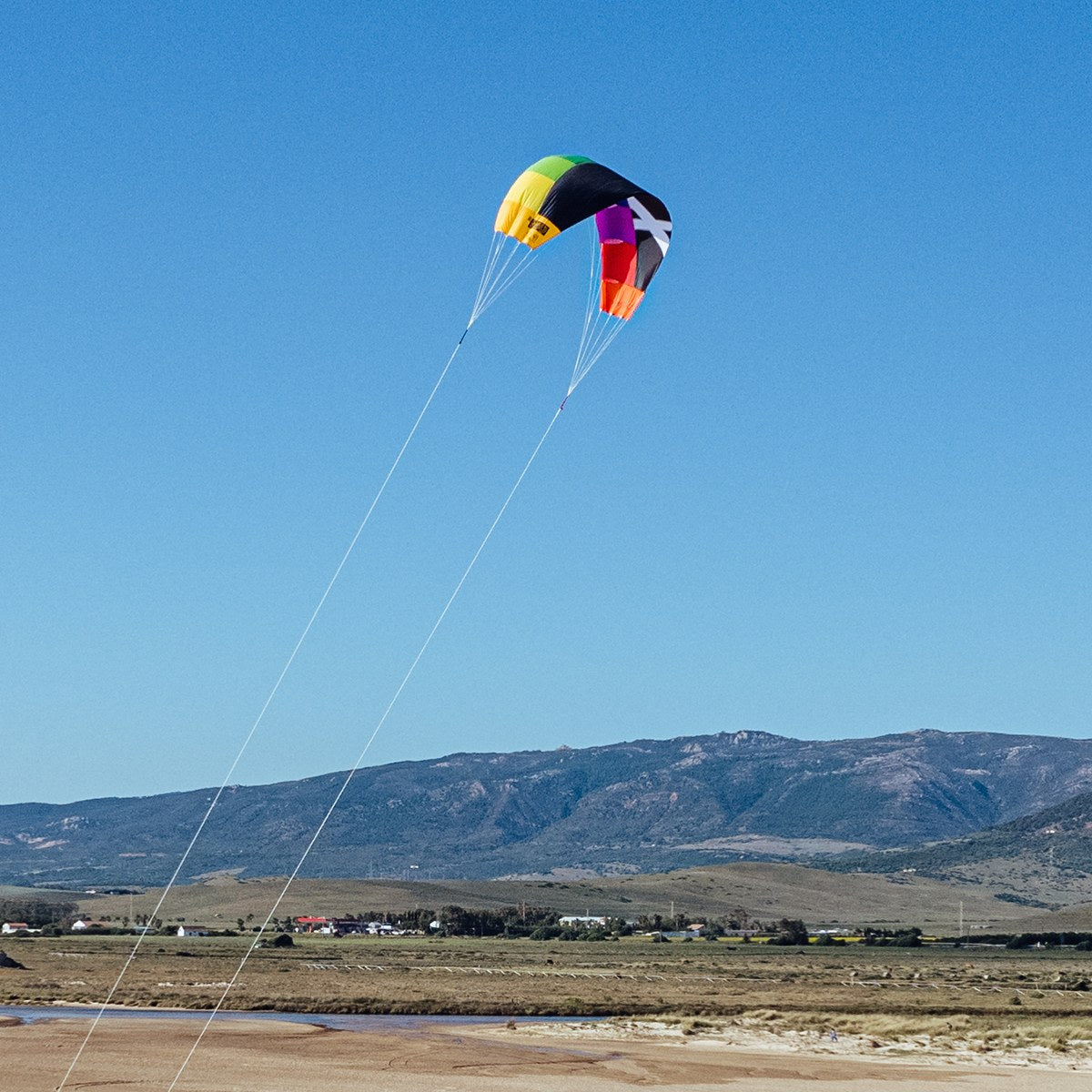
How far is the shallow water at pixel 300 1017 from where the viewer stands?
179ft

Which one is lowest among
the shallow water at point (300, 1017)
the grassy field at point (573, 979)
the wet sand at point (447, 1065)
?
the wet sand at point (447, 1065)

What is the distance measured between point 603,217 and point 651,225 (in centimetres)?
100

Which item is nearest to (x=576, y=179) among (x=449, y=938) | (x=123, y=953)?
(x=123, y=953)

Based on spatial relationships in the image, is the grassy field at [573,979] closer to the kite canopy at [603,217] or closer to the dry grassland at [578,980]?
the dry grassland at [578,980]

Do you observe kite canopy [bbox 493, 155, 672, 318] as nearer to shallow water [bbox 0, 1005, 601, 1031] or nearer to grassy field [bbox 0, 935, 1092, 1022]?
shallow water [bbox 0, 1005, 601, 1031]

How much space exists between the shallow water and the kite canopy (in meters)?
27.3

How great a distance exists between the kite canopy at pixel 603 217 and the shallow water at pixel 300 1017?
89.6ft

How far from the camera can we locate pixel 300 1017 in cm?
5659

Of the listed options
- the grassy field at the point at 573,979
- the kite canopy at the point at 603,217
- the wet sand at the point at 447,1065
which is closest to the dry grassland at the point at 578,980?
the grassy field at the point at 573,979

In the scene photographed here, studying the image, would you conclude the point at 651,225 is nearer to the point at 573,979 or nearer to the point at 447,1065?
the point at 447,1065

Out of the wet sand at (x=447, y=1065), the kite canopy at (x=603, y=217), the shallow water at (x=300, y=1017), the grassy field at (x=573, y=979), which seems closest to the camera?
the kite canopy at (x=603, y=217)

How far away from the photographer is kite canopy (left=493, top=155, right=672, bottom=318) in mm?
32906

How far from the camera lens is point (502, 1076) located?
4212 cm

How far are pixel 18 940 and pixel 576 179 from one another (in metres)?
94.1
